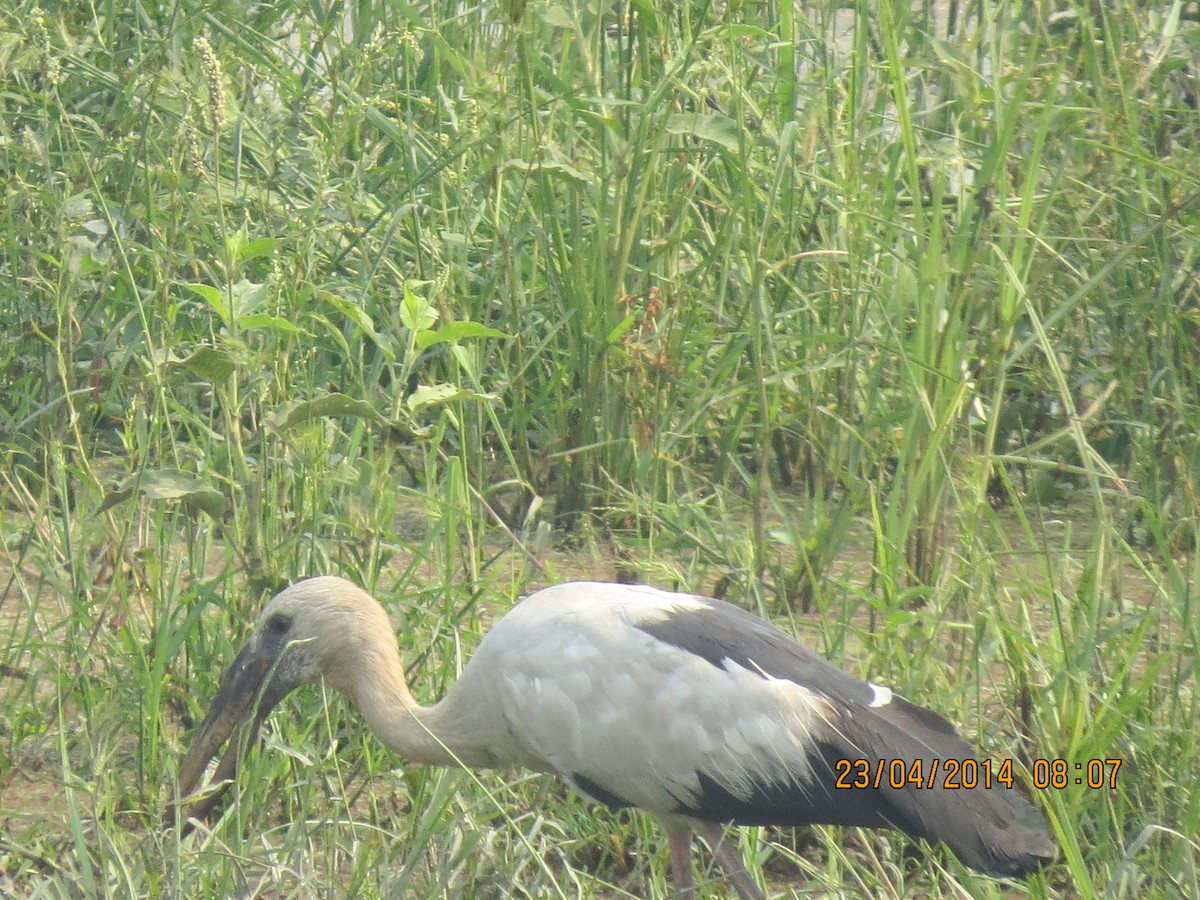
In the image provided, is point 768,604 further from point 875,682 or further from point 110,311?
point 110,311

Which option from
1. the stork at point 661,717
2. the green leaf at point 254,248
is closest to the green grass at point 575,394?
the green leaf at point 254,248

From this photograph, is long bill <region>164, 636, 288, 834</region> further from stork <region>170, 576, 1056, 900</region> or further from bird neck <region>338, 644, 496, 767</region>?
bird neck <region>338, 644, 496, 767</region>

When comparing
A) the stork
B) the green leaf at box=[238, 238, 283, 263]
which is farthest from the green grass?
the stork

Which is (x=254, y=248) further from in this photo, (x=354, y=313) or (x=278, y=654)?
(x=278, y=654)

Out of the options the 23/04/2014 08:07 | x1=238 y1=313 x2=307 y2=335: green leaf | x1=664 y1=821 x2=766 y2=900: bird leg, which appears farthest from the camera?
x1=238 y1=313 x2=307 y2=335: green leaf

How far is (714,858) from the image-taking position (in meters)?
3.18

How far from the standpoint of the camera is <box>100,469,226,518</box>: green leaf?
3273 mm

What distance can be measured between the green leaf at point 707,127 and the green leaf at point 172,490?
145cm

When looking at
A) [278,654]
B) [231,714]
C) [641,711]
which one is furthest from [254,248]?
[641,711]

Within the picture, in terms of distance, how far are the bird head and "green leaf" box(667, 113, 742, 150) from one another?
1396 mm

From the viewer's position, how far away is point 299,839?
2.93 m

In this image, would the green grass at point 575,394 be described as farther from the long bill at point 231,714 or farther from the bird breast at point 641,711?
the bird breast at point 641,711

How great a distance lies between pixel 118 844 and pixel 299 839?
1.23 ft

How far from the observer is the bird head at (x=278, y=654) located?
10.9ft
